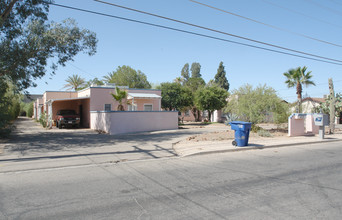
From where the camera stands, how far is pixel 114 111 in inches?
690

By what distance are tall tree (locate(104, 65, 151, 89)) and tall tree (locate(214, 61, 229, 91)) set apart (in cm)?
1935

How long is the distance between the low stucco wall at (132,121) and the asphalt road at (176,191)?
9.43 m

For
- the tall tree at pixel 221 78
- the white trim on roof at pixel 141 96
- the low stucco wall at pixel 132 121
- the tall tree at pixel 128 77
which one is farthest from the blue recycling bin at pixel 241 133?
the tall tree at pixel 221 78

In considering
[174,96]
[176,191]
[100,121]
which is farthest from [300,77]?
[176,191]

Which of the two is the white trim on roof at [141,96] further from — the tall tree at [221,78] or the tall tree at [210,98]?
the tall tree at [221,78]

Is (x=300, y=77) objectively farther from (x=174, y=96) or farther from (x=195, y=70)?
(x=195, y=70)

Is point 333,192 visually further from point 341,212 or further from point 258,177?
point 258,177

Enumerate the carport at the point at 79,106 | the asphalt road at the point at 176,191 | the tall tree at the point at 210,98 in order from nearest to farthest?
the asphalt road at the point at 176,191 < the carport at the point at 79,106 < the tall tree at the point at 210,98

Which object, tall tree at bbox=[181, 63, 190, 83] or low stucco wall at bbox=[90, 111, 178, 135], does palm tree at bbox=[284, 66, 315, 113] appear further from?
tall tree at bbox=[181, 63, 190, 83]

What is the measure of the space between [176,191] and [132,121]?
13286 mm

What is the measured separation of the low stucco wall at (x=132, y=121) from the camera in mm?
17500

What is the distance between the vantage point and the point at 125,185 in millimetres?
5906

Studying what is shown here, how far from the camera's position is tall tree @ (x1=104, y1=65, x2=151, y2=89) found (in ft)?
147

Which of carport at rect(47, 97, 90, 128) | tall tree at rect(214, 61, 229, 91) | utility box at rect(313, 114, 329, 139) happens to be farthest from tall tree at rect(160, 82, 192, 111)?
tall tree at rect(214, 61, 229, 91)
